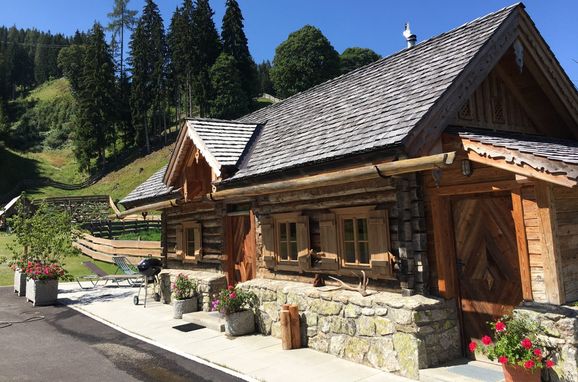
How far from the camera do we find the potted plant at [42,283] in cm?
1359

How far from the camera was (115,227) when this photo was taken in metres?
28.6

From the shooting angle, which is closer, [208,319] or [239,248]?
[208,319]

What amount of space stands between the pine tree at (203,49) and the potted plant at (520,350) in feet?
173

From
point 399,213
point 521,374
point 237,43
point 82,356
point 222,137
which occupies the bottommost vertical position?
point 82,356

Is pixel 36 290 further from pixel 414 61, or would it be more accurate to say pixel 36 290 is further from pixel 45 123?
pixel 45 123

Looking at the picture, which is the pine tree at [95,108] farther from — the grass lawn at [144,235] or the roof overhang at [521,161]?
the roof overhang at [521,161]

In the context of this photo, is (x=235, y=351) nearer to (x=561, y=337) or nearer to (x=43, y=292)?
(x=561, y=337)

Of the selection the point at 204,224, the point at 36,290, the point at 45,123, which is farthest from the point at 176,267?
the point at 45,123

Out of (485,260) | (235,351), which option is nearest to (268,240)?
(235,351)

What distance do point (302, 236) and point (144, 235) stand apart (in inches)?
805

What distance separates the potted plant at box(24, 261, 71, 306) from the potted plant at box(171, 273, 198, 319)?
5123mm

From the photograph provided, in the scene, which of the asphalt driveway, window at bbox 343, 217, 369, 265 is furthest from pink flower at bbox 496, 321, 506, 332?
the asphalt driveway

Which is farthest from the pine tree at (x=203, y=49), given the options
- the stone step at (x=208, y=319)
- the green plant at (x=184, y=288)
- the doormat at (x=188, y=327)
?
the doormat at (x=188, y=327)

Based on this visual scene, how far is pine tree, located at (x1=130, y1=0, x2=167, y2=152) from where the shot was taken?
58719 millimetres
